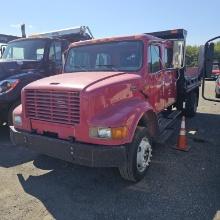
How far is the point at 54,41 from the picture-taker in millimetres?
7723

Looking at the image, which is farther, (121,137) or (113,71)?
(113,71)

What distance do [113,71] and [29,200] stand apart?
251 centimetres

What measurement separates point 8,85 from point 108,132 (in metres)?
3.67

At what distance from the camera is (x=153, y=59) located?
5363mm

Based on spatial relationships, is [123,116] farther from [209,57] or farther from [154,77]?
[154,77]

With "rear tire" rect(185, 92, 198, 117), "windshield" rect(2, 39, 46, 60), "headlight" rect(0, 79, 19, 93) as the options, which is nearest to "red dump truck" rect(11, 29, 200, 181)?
"headlight" rect(0, 79, 19, 93)

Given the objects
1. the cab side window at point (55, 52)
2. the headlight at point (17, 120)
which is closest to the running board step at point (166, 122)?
the headlight at point (17, 120)

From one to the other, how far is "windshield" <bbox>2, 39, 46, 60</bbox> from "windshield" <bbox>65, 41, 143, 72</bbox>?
2.13 meters

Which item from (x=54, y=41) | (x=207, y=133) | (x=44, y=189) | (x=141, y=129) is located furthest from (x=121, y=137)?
(x=54, y=41)

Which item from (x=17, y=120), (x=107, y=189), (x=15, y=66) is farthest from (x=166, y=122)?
(x=15, y=66)

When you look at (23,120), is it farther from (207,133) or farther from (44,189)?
(207,133)

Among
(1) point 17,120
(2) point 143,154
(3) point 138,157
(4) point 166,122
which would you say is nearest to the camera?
(3) point 138,157

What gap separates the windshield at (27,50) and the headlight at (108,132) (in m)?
4.40

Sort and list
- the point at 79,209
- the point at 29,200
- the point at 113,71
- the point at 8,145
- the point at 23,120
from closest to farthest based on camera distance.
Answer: the point at 79,209, the point at 29,200, the point at 23,120, the point at 113,71, the point at 8,145
